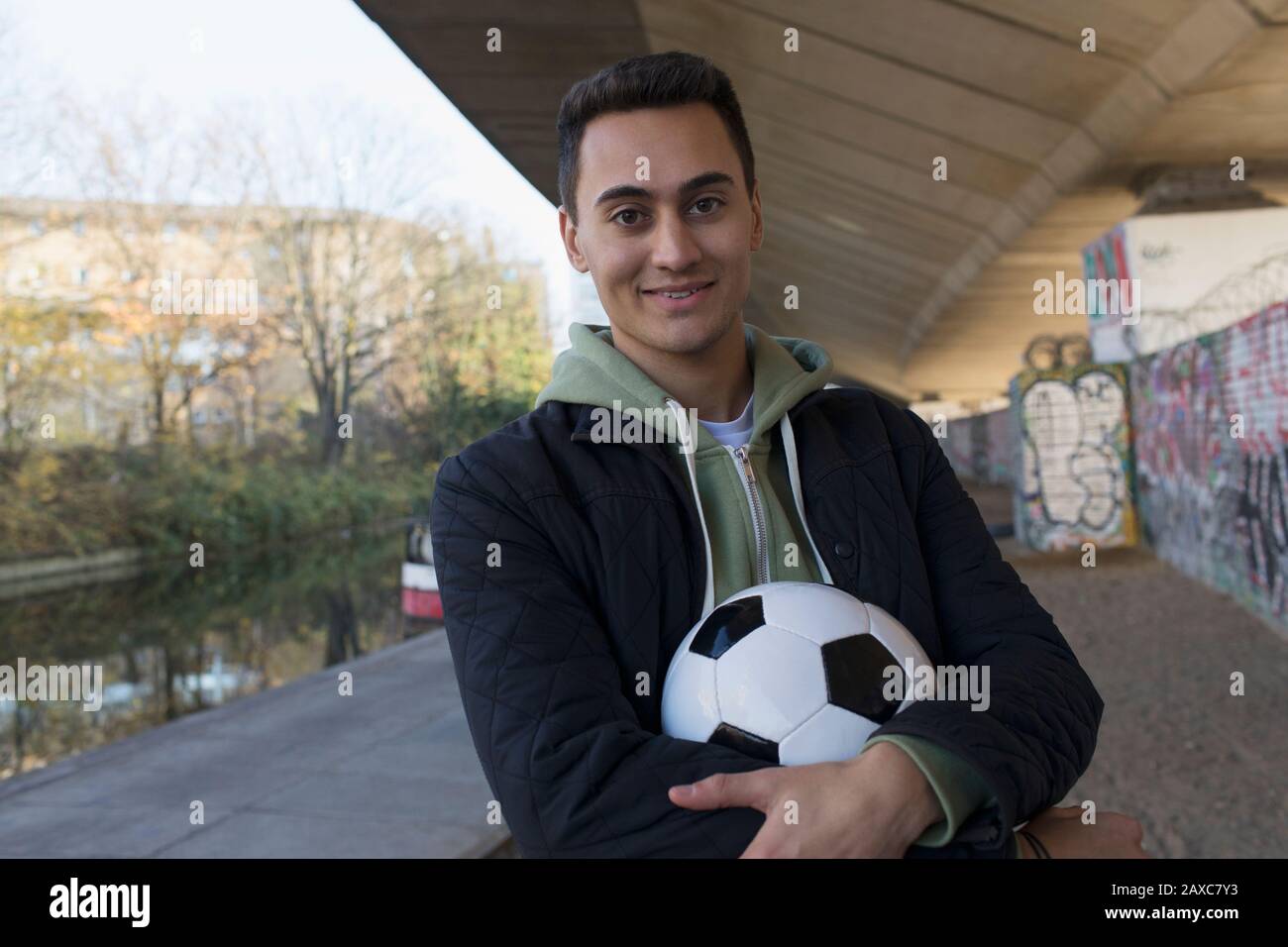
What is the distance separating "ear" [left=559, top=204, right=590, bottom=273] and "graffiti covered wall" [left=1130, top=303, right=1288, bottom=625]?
883 centimetres

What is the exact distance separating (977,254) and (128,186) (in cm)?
2539

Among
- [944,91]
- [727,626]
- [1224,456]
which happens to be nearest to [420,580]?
[944,91]

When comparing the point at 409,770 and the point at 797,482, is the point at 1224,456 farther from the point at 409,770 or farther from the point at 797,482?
the point at 797,482

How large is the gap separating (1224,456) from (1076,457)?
5.10 metres

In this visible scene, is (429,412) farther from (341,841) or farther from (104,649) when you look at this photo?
(341,841)

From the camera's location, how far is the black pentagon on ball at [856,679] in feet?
6.01

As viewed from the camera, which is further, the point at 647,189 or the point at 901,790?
the point at 647,189

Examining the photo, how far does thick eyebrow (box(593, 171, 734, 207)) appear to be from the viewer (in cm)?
205

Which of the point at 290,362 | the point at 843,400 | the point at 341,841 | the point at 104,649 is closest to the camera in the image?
the point at 843,400

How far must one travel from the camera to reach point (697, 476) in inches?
82.7

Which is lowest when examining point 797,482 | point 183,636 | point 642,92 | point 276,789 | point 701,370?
point 183,636

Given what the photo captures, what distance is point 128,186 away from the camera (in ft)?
110

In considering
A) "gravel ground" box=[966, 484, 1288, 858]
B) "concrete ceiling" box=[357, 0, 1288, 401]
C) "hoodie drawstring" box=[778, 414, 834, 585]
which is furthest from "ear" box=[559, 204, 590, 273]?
"concrete ceiling" box=[357, 0, 1288, 401]
